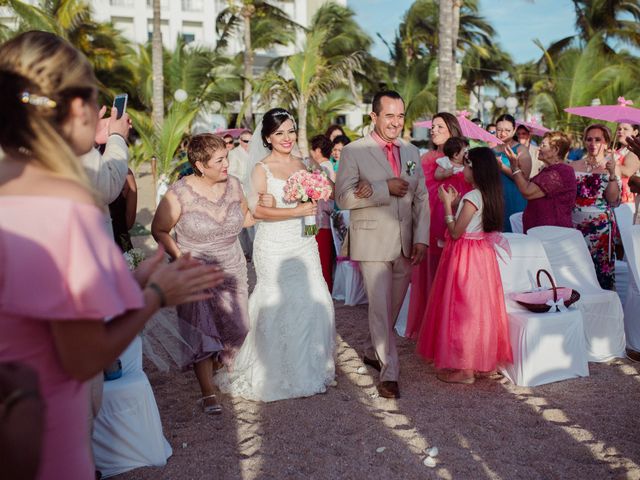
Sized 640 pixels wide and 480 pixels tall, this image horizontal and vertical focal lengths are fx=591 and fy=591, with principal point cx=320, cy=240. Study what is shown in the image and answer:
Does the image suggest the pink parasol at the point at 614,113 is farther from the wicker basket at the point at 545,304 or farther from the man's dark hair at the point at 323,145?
the man's dark hair at the point at 323,145

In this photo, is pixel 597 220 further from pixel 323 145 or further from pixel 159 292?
pixel 159 292

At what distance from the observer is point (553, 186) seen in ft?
19.4

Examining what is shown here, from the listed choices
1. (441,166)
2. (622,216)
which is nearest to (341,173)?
(441,166)

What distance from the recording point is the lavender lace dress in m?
4.41

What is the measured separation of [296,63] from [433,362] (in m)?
16.8

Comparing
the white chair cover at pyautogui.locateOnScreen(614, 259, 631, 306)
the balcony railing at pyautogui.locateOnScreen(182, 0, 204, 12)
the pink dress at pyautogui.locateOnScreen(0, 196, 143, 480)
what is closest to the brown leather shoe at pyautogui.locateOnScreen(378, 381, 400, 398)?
the pink dress at pyautogui.locateOnScreen(0, 196, 143, 480)

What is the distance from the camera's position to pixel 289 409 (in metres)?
4.52

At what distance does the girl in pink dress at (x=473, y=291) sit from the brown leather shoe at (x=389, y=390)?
17.3 inches

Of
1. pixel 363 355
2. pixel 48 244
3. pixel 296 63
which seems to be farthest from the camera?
pixel 296 63

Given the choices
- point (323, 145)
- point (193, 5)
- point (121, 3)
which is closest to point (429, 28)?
point (193, 5)

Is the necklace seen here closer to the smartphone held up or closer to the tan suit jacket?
the tan suit jacket

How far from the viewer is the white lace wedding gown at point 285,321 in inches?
188

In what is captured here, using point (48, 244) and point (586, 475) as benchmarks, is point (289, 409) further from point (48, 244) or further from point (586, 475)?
point (48, 244)

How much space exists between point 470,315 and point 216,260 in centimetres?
209
